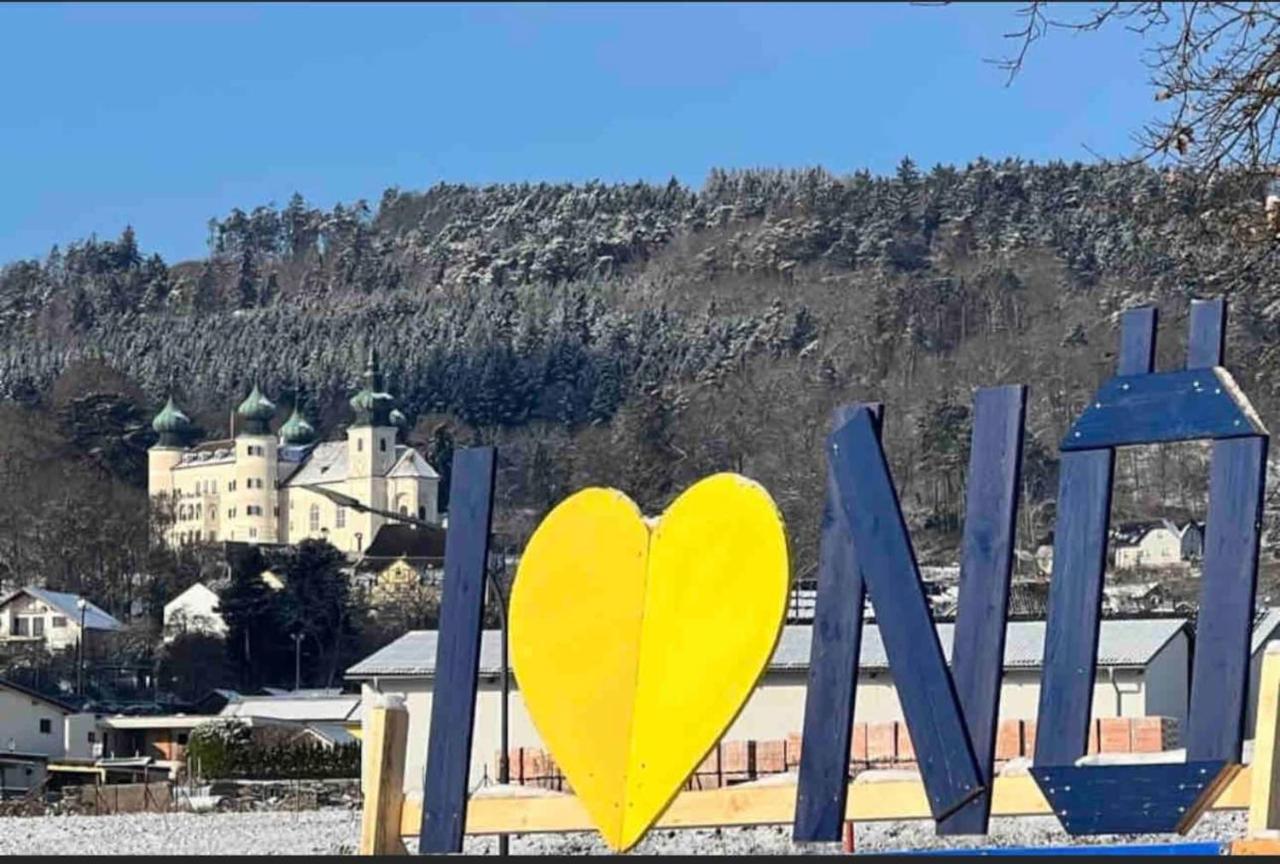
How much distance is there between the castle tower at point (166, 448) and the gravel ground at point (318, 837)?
15131 centimetres

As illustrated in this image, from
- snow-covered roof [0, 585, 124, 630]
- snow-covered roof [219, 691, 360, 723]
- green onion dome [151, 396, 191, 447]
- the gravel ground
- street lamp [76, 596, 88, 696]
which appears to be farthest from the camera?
green onion dome [151, 396, 191, 447]

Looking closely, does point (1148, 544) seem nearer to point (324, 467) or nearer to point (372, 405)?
point (372, 405)

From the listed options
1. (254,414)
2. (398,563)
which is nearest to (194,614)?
(398,563)

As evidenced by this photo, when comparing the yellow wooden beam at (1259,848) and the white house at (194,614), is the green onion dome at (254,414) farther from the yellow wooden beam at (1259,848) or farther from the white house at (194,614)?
the yellow wooden beam at (1259,848)

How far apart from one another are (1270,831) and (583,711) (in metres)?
3.16

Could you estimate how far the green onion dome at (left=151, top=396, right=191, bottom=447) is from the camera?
18688 centimetres

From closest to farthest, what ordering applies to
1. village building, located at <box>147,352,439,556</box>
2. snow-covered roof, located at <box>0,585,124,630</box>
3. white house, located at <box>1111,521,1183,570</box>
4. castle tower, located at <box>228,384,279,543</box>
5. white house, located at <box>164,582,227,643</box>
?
1. white house, located at <box>164,582,227,643</box>
2. snow-covered roof, located at <box>0,585,124,630</box>
3. white house, located at <box>1111,521,1183,570</box>
4. village building, located at <box>147,352,439,556</box>
5. castle tower, located at <box>228,384,279,543</box>

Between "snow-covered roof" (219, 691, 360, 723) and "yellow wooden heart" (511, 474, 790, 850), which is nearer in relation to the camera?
"yellow wooden heart" (511, 474, 790, 850)

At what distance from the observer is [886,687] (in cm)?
4212

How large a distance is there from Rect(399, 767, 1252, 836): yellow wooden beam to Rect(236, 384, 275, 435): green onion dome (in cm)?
18232

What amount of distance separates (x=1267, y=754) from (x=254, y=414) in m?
186

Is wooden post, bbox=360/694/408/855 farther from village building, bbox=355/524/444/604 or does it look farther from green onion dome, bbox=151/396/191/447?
green onion dome, bbox=151/396/191/447

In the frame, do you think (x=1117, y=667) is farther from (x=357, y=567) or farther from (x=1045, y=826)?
(x=357, y=567)

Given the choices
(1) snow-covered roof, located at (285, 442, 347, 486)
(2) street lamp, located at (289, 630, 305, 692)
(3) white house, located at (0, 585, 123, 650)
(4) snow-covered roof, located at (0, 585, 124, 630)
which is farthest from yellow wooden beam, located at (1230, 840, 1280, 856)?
(1) snow-covered roof, located at (285, 442, 347, 486)
